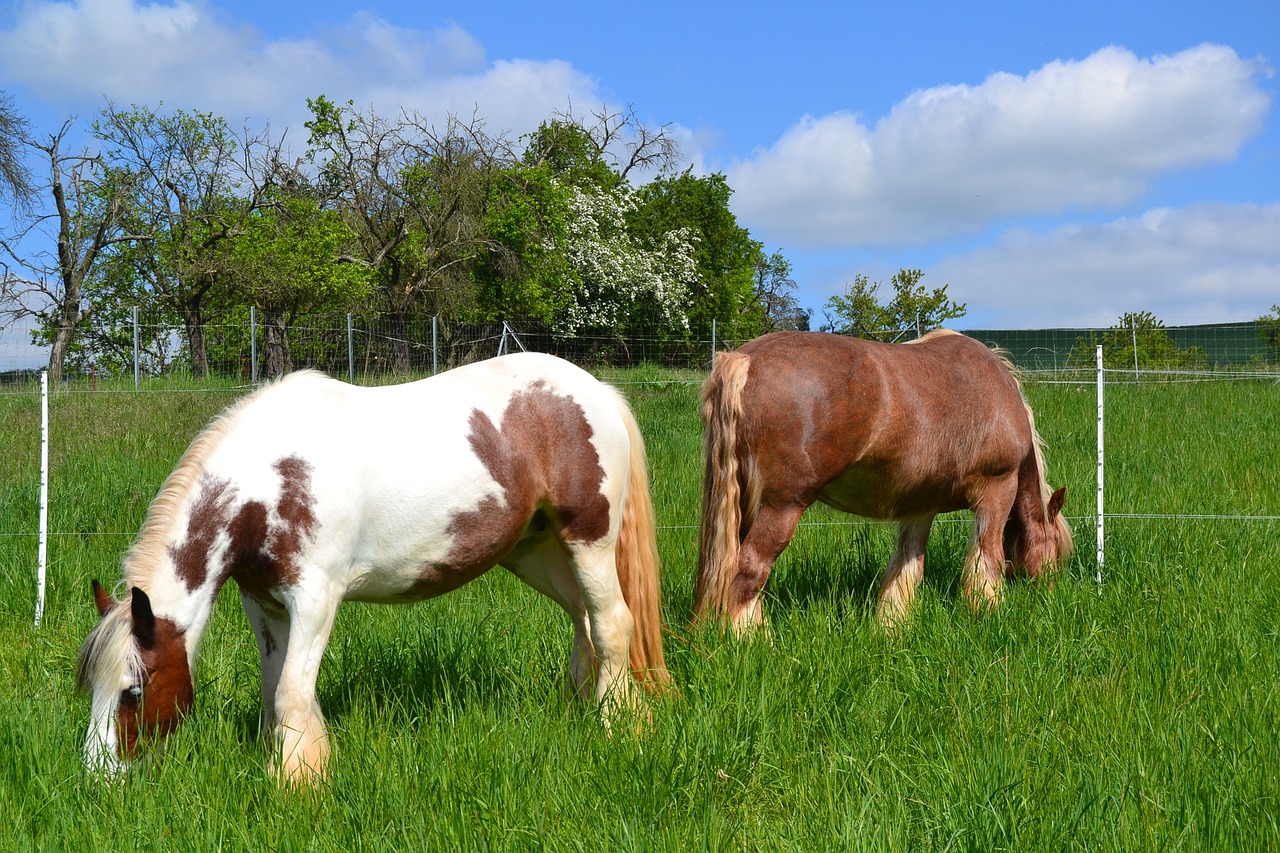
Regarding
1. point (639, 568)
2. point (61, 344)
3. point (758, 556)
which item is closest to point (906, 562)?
point (758, 556)

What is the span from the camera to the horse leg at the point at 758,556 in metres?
4.78

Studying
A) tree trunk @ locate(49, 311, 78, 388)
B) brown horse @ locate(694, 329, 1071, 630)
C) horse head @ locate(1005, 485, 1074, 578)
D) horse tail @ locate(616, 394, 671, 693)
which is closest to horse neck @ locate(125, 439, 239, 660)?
horse tail @ locate(616, 394, 671, 693)

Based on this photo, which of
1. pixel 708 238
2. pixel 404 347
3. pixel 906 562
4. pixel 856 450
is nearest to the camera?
pixel 856 450

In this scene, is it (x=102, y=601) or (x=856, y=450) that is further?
(x=856, y=450)

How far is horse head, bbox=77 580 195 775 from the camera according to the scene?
2.98 m

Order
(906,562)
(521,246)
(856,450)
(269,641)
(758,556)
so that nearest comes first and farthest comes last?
(269,641) → (758,556) → (856,450) → (906,562) → (521,246)

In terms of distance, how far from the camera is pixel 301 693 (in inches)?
125

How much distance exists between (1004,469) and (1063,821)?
3.04 metres

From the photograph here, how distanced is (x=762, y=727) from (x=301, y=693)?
5.34 ft

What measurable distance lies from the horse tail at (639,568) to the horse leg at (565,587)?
0.20 meters

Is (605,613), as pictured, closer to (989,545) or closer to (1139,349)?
(989,545)

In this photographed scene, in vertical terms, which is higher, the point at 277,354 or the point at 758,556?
the point at 277,354

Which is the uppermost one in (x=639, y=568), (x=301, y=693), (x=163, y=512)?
(x=163, y=512)

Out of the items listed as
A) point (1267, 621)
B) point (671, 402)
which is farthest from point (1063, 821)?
point (671, 402)
